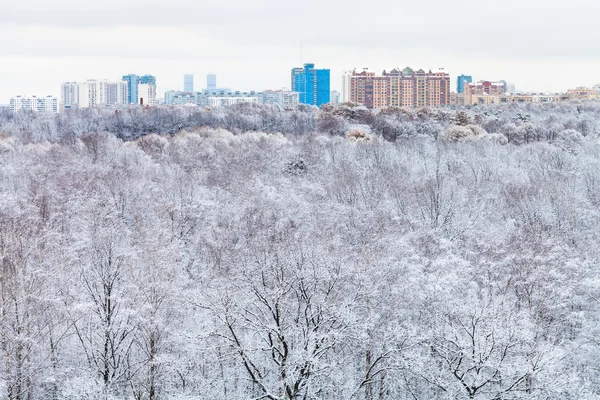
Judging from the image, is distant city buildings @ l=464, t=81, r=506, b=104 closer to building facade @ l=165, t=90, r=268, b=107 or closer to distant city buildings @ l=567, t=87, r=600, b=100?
distant city buildings @ l=567, t=87, r=600, b=100

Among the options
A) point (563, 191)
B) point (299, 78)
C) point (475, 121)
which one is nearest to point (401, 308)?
point (563, 191)

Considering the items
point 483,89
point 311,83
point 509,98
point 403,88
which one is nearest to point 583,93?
point 483,89

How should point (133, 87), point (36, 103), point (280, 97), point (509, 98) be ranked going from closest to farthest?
1. point (509, 98)
2. point (280, 97)
3. point (36, 103)
4. point (133, 87)

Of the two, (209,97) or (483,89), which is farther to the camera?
(483,89)

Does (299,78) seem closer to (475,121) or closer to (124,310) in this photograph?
(475,121)

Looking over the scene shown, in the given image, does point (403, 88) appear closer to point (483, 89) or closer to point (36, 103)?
point (483, 89)

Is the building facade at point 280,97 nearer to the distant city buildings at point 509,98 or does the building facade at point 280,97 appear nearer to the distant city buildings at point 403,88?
the distant city buildings at point 403,88

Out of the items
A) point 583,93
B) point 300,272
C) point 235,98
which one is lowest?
point 300,272
